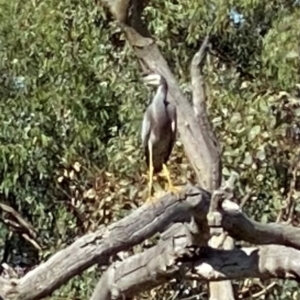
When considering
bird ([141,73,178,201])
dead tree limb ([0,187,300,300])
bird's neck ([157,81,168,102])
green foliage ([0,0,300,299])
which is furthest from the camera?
green foliage ([0,0,300,299])

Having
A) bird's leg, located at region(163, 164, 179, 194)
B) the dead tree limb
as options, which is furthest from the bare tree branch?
bird's leg, located at region(163, 164, 179, 194)

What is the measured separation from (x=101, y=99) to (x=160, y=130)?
1.86 m

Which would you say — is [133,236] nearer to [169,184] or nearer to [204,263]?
[204,263]

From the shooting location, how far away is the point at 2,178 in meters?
6.75

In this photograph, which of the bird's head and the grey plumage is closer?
the grey plumage

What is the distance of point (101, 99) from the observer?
6770 mm

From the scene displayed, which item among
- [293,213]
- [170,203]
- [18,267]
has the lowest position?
[18,267]

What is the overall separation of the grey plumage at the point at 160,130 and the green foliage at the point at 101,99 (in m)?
1.09

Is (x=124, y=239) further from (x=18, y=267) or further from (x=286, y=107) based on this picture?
(x=18, y=267)

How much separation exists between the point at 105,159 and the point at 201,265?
2.93m

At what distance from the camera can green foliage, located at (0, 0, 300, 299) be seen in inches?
249

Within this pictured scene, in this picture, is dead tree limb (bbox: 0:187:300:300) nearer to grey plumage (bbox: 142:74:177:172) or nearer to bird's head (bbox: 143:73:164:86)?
grey plumage (bbox: 142:74:177:172)

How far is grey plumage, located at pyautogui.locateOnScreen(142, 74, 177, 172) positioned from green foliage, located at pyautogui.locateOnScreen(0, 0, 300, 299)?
109 cm

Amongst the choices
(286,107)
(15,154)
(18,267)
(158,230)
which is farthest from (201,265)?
(18,267)
